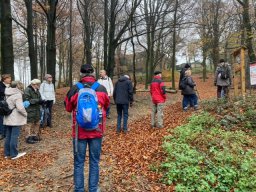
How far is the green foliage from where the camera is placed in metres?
5.63

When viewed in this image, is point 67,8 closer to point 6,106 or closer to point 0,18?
point 0,18

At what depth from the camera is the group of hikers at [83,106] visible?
461 centimetres

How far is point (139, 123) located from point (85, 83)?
23.0 feet

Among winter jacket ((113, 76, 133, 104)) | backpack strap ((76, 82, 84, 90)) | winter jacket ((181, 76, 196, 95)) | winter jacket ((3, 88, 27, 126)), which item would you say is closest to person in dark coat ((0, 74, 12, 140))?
winter jacket ((3, 88, 27, 126))

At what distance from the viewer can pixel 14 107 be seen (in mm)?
7477

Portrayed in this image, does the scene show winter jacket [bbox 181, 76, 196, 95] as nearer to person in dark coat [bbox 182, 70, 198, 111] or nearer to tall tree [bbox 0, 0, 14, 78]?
person in dark coat [bbox 182, 70, 198, 111]

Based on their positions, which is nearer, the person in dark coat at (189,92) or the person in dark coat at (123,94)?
the person in dark coat at (123,94)

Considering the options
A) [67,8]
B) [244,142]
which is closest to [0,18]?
[244,142]

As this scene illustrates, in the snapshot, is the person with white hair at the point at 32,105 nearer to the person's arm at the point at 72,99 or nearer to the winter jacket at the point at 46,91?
the winter jacket at the point at 46,91

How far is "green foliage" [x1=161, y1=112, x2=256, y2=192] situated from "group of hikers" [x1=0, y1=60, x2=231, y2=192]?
1752mm

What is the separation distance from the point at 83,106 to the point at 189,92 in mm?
8285

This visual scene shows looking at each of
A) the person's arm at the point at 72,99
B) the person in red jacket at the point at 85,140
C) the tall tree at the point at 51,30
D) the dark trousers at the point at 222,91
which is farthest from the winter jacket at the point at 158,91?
the tall tree at the point at 51,30

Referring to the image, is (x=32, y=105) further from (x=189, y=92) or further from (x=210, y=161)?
(x=189, y=92)

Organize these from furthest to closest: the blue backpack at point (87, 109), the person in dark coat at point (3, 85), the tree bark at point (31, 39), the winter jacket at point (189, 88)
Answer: the tree bark at point (31, 39) → the winter jacket at point (189, 88) → the person in dark coat at point (3, 85) → the blue backpack at point (87, 109)
